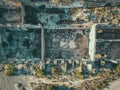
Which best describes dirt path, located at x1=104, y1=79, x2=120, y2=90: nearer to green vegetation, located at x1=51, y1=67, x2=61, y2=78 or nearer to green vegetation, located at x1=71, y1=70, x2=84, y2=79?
green vegetation, located at x1=71, y1=70, x2=84, y2=79

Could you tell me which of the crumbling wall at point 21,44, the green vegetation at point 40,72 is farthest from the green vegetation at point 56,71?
the crumbling wall at point 21,44

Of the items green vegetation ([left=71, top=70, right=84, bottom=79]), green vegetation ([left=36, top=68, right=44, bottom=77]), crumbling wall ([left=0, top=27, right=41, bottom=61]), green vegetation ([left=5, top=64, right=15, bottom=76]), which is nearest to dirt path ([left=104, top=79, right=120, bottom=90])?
green vegetation ([left=71, top=70, right=84, bottom=79])

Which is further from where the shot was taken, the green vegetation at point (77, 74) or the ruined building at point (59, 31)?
the green vegetation at point (77, 74)

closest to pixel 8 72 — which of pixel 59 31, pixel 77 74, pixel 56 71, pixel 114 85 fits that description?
pixel 56 71

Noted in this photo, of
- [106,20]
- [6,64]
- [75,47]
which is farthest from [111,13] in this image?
[6,64]

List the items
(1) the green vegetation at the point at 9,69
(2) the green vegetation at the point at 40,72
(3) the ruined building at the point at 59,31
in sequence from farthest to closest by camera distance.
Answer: (2) the green vegetation at the point at 40,72 → (1) the green vegetation at the point at 9,69 → (3) the ruined building at the point at 59,31

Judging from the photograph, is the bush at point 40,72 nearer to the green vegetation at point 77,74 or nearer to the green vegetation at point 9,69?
the green vegetation at point 9,69

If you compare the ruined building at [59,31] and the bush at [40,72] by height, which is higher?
the ruined building at [59,31]

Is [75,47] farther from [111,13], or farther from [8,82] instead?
[8,82]

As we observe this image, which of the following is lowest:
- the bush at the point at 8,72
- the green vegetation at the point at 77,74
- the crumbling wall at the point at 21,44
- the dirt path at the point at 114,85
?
the dirt path at the point at 114,85
